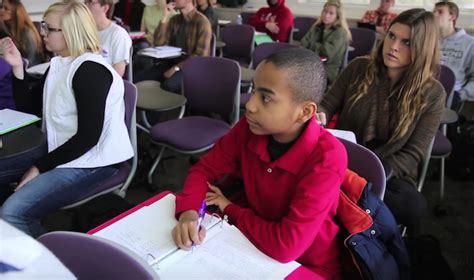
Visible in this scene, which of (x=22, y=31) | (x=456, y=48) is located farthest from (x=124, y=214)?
(x=456, y=48)

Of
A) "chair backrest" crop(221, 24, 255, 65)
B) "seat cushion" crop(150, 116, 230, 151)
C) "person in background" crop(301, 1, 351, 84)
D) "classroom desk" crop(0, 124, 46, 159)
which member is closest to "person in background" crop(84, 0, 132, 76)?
"seat cushion" crop(150, 116, 230, 151)

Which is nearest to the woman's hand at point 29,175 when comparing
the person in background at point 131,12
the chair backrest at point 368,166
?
the chair backrest at point 368,166

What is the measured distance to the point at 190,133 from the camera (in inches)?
96.7

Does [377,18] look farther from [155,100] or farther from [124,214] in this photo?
[124,214]

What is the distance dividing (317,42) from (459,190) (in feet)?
6.25

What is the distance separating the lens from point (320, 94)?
3.99 ft

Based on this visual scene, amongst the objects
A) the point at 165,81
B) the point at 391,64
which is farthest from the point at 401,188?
the point at 165,81

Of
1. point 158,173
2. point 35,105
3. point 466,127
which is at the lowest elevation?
point 158,173

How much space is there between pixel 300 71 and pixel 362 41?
3.56m

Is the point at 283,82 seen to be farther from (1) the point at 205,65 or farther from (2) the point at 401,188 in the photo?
(1) the point at 205,65

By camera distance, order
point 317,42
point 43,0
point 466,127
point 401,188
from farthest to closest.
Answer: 1. point 43,0
2. point 317,42
3. point 466,127
4. point 401,188

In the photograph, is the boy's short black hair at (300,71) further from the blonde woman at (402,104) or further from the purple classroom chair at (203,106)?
the purple classroom chair at (203,106)

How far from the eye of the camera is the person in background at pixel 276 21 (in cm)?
484

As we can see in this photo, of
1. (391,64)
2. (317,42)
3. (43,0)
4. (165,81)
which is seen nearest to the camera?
(391,64)
